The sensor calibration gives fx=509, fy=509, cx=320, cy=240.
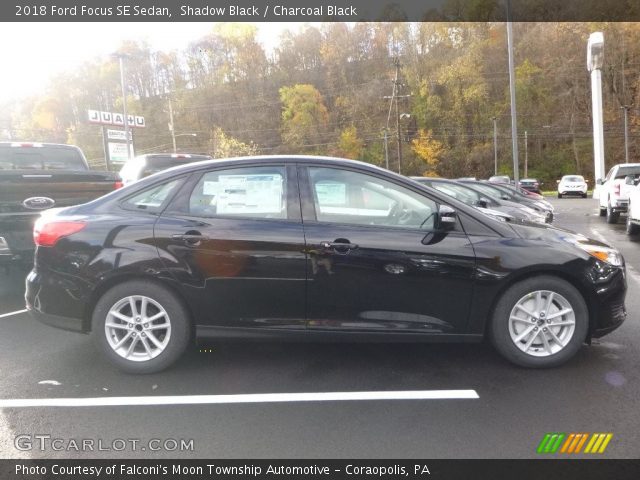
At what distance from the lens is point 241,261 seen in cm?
371

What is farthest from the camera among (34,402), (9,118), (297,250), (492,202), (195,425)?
(9,118)

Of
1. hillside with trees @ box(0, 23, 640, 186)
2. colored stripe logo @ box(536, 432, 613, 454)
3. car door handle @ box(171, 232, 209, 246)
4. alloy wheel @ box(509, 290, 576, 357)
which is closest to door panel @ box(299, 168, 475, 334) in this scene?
alloy wheel @ box(509, 290, 576, 357)

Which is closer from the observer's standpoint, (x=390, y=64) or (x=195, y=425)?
(x=195, y=425)

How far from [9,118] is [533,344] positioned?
2893 inches

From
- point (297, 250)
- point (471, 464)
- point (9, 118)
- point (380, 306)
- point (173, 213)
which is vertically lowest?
point (471, 464)

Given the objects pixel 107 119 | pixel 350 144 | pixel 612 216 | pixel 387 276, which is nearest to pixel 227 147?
pixel 350 144

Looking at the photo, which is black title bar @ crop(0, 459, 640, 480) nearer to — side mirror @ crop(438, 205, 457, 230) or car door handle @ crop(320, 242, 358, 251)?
car door handle @ crop(320, 242, 358, 251)

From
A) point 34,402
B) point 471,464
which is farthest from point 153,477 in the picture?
point 471,464

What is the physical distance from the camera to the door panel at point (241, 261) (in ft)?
12.1

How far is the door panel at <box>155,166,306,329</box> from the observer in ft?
12.1

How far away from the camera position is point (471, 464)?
2609 mm

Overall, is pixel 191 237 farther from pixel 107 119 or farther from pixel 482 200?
pixel 107 119

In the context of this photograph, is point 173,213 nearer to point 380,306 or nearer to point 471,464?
point 380,306

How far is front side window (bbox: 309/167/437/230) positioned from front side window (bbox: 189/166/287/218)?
0.90 feet
